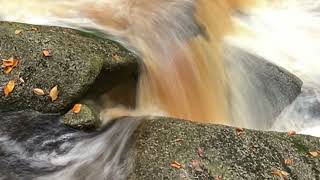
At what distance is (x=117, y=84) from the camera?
5699 millimetres

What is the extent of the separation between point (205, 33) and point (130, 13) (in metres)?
1.14

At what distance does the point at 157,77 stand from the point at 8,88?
1880 mm

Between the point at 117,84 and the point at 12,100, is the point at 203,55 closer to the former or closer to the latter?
the point at 117,84

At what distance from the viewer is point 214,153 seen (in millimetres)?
4707

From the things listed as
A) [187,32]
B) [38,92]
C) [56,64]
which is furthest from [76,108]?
[187,32]

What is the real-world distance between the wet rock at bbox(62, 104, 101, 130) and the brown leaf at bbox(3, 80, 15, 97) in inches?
24.8

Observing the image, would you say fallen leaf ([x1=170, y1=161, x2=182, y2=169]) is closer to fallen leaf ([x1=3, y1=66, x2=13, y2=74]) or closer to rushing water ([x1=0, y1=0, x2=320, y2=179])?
rushing water ([x1=0, y1=0, x2=320, y2=179])

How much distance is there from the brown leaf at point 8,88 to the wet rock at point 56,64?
0.11 feet

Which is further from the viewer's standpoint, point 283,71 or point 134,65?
point 283,71

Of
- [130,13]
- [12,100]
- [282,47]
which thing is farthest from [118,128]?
[282,47]

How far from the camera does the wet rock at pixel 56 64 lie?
5152 millimetres

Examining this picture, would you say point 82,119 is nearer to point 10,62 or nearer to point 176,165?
point 10,62

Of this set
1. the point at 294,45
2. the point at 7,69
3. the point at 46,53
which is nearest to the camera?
the point at 7,69

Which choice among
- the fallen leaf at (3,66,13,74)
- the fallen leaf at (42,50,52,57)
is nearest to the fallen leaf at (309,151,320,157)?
the fallen leaf at (42,50,52,57)
